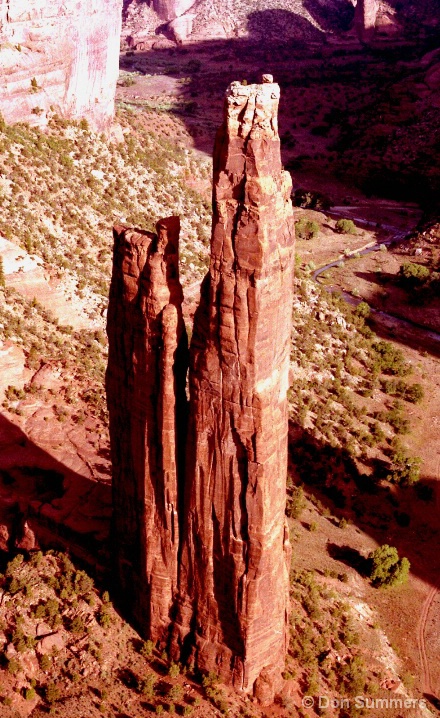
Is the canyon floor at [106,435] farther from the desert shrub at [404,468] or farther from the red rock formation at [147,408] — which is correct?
the red rock formation at [147,408]

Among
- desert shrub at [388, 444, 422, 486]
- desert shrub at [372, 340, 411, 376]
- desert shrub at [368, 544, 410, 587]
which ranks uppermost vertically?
desert shrub at [372, 340, 411, 376]

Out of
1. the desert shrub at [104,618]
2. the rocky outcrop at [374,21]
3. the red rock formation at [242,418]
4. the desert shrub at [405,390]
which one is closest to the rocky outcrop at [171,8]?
the rocky outcrop at [374,21]

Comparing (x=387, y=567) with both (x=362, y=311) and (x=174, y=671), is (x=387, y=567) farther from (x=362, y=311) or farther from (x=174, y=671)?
(x=362, y=311)

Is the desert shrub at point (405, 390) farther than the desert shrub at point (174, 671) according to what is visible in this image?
Yes

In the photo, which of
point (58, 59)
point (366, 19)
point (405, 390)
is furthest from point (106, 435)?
point (366, 19)

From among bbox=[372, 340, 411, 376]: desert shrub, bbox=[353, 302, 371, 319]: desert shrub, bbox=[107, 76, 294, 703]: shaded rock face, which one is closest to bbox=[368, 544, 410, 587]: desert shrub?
bbox=[107, 76, 294, 703]: shaded rock face

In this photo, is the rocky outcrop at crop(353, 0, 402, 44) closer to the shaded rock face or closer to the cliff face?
the cliff face
